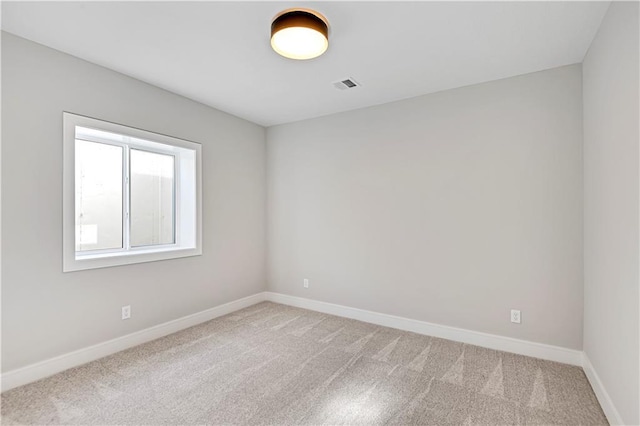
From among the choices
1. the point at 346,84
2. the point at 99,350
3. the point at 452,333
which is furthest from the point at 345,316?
the point at 346,84

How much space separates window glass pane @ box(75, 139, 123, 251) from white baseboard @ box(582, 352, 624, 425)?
4.23 meters

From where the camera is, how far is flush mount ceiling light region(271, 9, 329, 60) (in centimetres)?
193

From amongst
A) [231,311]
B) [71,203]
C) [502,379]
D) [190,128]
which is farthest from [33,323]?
[502,379]

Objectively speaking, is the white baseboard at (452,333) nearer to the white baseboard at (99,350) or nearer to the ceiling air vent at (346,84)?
the white baseboard at (99,350)

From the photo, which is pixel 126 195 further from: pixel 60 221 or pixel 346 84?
pixel 346 84

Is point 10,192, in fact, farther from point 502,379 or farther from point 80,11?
point 502,379

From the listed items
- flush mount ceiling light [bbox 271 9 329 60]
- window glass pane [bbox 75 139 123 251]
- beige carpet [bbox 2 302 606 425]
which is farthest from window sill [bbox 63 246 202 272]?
flush mount ceiling light [bbox 271 9 329 60]

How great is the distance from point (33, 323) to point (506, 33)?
13.9 feet

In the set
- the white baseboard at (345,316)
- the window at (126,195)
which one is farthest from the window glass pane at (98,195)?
the white baseboard at (345,316)

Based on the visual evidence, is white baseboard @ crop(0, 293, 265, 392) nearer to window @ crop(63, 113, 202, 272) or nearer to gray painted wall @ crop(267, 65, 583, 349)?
window @ crop(63, 113, 202, 272)

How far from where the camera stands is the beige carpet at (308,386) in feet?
6.27

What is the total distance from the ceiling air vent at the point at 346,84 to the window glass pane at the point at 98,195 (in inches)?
95.0

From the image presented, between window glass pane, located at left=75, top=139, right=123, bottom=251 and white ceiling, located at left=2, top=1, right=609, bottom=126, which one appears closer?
white ceiling, located at left=2, top=1, right=609, bottom=126

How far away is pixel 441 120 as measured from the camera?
320 cm
